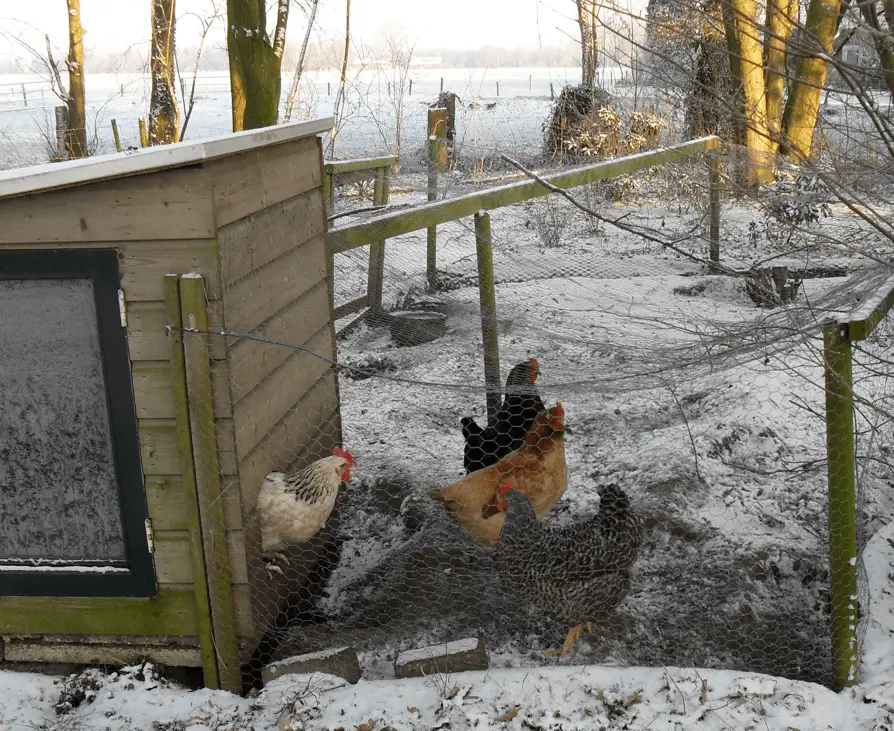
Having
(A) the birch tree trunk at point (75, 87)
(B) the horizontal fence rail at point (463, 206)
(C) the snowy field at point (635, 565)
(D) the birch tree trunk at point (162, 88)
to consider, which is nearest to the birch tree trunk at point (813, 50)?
(C) the snowy field at point (635, 565)

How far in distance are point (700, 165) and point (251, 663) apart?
3.57m

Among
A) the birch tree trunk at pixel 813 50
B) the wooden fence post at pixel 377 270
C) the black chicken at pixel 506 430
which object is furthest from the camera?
the wooden fence post at pixel 377 270

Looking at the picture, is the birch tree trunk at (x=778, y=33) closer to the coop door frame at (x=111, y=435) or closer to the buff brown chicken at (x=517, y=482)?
the buff brown chicken at (x=517, y=482)

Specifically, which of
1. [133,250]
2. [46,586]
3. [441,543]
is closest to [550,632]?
[441,543]

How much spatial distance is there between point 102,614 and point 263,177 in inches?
60.0

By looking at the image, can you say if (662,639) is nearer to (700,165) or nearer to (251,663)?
(251,663)

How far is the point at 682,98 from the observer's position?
2.39 meters

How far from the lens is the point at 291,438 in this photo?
3.01 m

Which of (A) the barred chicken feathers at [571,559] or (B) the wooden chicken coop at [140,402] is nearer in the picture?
(B) the wooden chicken coop at [140,402]

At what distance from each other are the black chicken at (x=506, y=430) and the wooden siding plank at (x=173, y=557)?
137 centimetres

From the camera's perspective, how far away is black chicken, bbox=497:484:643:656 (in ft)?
8.78

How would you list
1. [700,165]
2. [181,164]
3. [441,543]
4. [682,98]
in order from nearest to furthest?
[181,164], [682,98], [441,543], [700,165]

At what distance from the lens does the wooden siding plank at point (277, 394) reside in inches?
100.0

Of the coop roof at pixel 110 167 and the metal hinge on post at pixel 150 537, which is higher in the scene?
the coop roof at pixel 110 167
